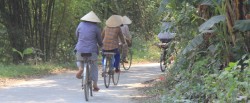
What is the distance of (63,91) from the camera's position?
1088 cm

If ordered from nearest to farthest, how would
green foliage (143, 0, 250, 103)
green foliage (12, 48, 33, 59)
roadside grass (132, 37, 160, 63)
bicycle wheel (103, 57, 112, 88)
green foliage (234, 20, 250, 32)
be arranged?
green foliage (143, 0, 250, 103) → green foliage (234, 20, 250, 32) → bicycle wheel (103, 57, 112, 88) → green foliage (12, 48, 33, 59) → roadside grass (132, 37, 160, 63)

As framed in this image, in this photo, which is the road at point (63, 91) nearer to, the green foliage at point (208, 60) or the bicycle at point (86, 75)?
the bicycle at point (86, 75)

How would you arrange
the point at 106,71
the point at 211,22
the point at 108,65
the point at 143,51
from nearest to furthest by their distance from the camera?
1. the point at 211,22
2. the point at 106,71
3. the point at 108,65
4. the point at 143,51

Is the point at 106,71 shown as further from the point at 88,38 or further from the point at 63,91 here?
the point at 88,38

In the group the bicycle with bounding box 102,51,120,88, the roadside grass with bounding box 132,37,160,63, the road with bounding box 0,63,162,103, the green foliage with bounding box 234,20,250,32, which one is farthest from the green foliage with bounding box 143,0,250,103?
the roadside grass with bounding box 132,37,160,63

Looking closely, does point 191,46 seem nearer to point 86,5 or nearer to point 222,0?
point 222,0

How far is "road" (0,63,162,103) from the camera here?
9.57 metres

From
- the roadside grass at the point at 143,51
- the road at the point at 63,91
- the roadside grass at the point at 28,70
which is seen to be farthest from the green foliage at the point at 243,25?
the roadside grass at the point at 143,51

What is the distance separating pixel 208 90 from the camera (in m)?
6.82

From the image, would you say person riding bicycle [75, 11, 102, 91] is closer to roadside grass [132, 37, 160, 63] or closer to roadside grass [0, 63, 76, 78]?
roadside grass [0, 63, 76, 78]

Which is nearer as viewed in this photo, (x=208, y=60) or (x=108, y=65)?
(x=208, y=60)

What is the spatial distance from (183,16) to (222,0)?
2.10 meters

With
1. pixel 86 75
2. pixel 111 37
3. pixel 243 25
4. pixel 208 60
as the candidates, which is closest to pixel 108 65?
pixel 111 37

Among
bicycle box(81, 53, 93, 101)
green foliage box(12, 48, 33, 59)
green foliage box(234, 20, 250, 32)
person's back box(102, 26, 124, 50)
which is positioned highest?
green foliage box(234, 20, 250, 32)
